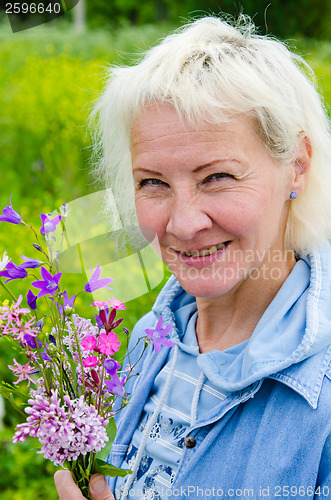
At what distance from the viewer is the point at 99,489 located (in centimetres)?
144

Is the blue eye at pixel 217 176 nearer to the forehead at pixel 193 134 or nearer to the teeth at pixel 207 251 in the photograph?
the forehead at pixel 193 134

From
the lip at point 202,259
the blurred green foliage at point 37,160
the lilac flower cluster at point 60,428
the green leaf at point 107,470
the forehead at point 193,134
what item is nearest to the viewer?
the lilac flower cluster at point 60,428

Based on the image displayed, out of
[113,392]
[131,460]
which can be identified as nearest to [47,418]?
[113,392]

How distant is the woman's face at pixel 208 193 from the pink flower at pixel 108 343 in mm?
457

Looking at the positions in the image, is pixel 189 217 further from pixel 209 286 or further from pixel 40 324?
pixel 40 324

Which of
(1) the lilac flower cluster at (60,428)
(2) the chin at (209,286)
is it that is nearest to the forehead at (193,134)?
(2) the chin at (209,286)

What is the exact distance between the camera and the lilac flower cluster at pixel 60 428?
3.84 feet

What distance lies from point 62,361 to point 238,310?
728 millimetres

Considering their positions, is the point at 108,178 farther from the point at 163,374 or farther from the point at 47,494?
the point at 47,494

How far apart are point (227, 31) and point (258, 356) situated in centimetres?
100

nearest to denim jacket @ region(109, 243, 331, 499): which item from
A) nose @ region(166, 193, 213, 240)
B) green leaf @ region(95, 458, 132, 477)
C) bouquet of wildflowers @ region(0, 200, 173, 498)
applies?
bouquet of wildflowers @ region(0, 200, 173, 498)

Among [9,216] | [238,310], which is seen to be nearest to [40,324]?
[9,216]

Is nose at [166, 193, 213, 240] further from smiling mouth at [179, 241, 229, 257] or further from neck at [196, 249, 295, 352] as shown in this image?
neck at [196, 249, 295, 352]

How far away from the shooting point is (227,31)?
5.65 feet
